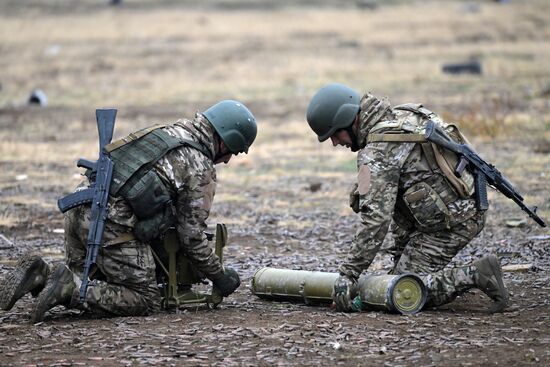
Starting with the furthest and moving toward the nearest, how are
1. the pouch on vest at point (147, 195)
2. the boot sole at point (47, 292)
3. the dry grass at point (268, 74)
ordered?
the dry grass at point (268, 74) < the pouch on vest at point (147, 195) < the boot sole at point (47, 292)

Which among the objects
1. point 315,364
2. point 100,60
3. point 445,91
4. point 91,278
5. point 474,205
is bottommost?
point 315,364

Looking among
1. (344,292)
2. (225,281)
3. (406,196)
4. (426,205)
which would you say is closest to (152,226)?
(225,281)

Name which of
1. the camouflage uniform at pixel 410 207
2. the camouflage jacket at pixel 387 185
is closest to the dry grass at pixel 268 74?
the camouflage uniform at pixel 410 207

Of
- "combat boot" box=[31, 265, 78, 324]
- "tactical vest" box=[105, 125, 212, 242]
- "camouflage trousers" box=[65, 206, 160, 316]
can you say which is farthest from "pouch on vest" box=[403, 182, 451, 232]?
"combat boot" box=[31, 265, 78, 324]

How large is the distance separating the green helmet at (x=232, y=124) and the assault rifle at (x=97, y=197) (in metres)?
0.78

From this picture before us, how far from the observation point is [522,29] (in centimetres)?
4350

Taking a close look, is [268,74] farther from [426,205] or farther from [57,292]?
[57,292]

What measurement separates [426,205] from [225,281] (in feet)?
5.38

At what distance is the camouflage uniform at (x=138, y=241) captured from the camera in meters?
7.37

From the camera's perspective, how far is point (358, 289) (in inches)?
297

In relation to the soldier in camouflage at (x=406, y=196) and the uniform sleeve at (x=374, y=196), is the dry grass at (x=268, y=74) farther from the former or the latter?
the uniform sleeve at (x=374, y=196)

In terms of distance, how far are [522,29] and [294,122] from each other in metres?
24.0

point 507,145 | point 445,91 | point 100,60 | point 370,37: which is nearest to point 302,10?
point 370,37

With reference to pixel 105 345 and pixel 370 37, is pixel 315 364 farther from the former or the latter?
pixel 370 37
